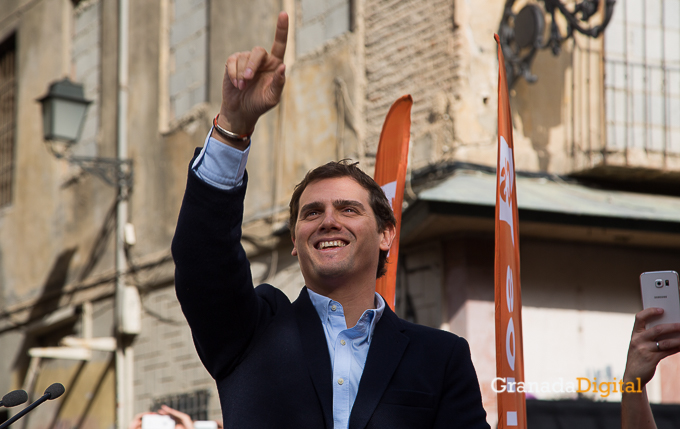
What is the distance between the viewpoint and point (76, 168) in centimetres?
1345

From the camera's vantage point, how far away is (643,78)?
839cm

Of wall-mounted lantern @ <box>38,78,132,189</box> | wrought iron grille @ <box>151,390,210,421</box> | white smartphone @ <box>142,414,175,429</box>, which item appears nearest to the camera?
white smartphone @ <box>142,414,175,429</box>

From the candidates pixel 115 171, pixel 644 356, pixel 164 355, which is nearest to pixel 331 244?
pixel 644 356

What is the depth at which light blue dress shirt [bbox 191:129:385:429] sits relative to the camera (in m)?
2.47

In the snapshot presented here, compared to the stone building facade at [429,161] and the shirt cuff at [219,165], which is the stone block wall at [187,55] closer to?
the stone building facade at [429,161]

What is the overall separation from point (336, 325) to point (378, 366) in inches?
7.6

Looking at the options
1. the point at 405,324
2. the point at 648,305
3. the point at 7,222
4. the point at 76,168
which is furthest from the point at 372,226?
the point at 7,222

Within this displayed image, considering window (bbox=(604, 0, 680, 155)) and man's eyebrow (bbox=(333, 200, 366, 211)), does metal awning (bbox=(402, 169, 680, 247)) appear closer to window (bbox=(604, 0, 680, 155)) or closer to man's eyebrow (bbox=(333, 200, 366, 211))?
window (bbox=(604, 0, 680, 155))

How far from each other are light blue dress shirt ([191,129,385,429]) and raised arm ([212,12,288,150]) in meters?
0.05

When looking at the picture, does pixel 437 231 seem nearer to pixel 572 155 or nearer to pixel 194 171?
pixel 572 155

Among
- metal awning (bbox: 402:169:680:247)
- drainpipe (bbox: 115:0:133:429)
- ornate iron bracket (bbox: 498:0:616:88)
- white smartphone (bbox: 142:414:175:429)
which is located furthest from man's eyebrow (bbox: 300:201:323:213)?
drainpipe (bbox: 115:0:133:429)

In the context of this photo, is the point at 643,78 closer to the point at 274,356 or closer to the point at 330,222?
the point at 330,222

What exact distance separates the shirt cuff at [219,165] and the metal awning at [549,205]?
4785mm

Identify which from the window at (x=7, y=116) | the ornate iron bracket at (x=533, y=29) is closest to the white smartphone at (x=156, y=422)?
the ornate iron bracket at (x=533, y=29)
